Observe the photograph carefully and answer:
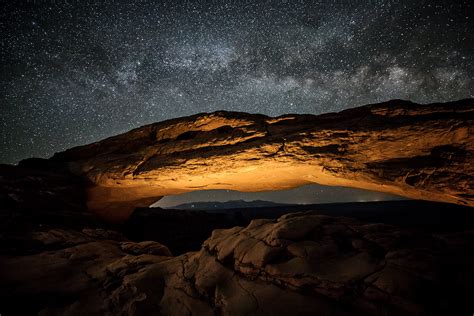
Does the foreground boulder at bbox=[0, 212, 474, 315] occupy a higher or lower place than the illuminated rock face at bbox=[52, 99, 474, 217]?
lower

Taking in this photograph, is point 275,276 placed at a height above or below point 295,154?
below

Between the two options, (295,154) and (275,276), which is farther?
(295,154)

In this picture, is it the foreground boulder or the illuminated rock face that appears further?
the illuminated rock face

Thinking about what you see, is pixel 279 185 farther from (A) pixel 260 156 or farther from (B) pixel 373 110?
(B) pixel 373 110

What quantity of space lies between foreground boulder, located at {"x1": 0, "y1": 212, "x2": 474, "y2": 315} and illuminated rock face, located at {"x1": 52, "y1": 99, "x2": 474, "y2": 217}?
8.96 ft

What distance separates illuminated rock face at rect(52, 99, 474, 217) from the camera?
18.6 feet

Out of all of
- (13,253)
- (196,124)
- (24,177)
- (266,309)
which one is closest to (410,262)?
(266,309)

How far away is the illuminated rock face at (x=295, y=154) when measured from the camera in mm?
5658

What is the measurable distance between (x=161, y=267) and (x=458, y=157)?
24.4 feet

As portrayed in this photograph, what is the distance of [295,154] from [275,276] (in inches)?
164

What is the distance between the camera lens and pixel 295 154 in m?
7.05

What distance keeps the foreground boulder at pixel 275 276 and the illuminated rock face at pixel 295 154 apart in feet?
8.96

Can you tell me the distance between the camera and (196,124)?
8883 mm

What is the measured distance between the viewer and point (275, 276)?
3.57m
